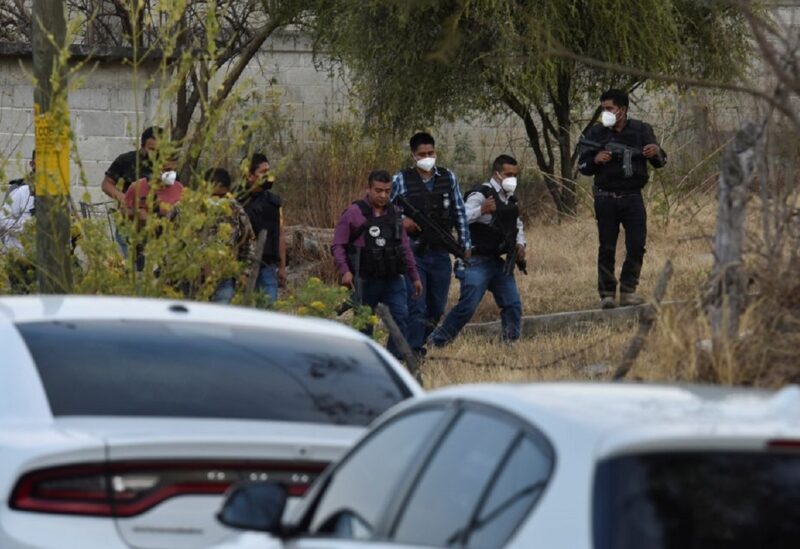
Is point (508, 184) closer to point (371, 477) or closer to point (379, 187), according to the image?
point (379, 187)

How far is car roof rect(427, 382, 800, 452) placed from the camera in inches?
140

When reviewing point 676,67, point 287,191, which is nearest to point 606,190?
point 676,67

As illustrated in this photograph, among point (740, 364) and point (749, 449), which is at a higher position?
point (749, 449)

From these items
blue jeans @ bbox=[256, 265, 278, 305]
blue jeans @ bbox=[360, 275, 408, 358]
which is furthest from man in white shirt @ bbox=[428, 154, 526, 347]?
blue jeans @ bbox=[256, 265, 278, 305]

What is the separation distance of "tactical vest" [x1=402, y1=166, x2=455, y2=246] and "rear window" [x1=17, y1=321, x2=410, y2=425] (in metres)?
7.24

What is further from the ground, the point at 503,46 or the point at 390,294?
the point at 503,46

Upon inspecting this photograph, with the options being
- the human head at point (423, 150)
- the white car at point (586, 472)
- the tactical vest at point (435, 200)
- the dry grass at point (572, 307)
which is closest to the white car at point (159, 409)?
the white car at point (586, 472)

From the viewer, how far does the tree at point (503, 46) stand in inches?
779

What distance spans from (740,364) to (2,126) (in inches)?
473

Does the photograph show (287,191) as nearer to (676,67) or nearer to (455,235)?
(676,67)

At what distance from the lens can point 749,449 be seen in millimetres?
3557

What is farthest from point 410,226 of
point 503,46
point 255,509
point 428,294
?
point 255,509

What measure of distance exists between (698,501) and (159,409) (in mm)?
2626

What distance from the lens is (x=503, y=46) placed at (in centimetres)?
1944
